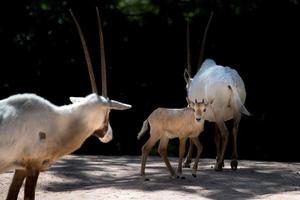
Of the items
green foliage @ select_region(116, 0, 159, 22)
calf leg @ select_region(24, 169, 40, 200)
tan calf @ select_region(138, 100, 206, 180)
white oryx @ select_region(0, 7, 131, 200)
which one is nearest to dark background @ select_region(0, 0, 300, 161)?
green foliage @ select_region(116, 0, 159, 22)

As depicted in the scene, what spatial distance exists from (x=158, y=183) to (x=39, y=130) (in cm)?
251

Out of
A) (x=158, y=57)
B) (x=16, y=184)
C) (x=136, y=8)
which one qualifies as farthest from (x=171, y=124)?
(x=136, y=8)

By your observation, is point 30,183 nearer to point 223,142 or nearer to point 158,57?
point 223,142

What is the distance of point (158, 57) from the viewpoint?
718 inches

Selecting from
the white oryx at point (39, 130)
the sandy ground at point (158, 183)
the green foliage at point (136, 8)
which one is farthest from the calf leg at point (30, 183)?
the green foliage at point (136, 8)

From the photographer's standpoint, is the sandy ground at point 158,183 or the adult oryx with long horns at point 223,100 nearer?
the sandy ground at point 158,183

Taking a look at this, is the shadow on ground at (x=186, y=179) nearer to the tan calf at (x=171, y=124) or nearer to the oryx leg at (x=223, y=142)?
the oryx leg at (x=223, y=142)

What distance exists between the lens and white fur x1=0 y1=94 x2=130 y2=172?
19.9ft

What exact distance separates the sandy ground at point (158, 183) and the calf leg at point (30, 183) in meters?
1.39

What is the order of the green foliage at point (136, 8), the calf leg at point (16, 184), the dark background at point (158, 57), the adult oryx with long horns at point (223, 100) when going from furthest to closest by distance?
the green foliage at point (136, 8) → the dark background at point (158, 57) → the adult oryx with long horns at point (223, 100) → the calf leg at point (16, 184)

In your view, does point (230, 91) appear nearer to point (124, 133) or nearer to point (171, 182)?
point (171, 182)

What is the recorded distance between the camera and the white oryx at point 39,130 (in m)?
6.07

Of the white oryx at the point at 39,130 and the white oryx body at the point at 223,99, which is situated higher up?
the white oryx body at the point at 223,99

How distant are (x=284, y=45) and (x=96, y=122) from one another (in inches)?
469
